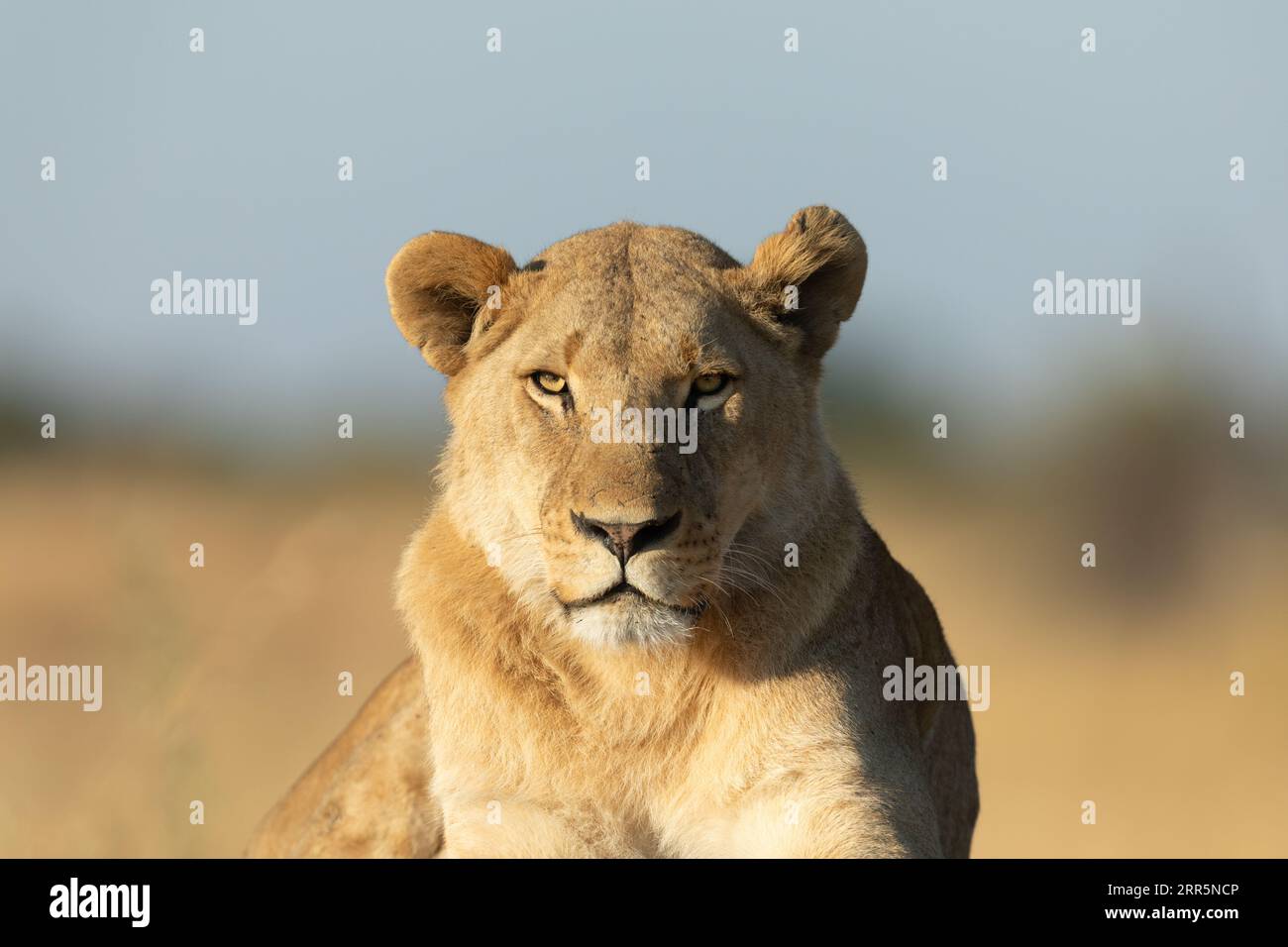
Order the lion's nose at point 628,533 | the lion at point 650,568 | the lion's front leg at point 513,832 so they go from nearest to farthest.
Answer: the lion's nose at point 628,533
the lion at point 650,568
the lion's front leg at point 513,832

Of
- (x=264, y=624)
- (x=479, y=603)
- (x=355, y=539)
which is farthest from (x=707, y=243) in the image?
(x=355, y=539)

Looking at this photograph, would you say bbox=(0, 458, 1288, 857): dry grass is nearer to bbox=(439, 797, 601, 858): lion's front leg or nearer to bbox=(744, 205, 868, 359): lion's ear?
bbox=(439, 797, 601, 858): lion's front leg

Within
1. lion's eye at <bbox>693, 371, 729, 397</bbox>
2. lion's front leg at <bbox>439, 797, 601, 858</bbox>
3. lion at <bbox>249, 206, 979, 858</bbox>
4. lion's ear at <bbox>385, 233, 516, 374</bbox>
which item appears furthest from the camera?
lion's ear at <bbox>385, 233, 516, 374</bbox>

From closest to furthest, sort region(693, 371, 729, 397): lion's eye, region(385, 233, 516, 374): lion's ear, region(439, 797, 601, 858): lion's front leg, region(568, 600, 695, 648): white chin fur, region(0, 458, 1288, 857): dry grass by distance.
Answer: region(568, 600, 695, 648): white chin fur → region(693, 371, 729, 397): lion's eye → region(439, 797, 601, 858): lion's front leg → region(385, 233, 516, 374): lion's ear → region(0, 458, 1288, 857): dry grass

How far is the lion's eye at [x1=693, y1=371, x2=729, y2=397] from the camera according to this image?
19.3ft

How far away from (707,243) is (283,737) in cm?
993

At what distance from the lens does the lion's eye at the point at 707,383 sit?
588 cm

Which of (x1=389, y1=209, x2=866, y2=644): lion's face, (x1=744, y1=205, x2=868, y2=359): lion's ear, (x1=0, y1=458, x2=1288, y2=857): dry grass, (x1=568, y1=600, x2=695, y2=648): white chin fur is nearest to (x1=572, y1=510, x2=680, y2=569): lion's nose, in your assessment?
(x1=389, y1=209, x2=866, y2=644): lion's face

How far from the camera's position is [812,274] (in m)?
6.61

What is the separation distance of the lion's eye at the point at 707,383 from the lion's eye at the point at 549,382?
0.42 metres

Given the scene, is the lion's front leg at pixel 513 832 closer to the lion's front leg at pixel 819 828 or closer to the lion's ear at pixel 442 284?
the lion's front leg at pixel 819 828

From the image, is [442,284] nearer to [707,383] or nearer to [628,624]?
[707,383]

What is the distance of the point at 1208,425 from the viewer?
1146 inches

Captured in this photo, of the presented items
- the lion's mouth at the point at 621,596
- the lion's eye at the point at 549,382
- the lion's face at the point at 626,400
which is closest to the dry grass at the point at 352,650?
the lion's face at the point at 626,400
